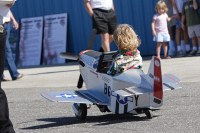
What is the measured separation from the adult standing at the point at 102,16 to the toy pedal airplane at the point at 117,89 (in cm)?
437

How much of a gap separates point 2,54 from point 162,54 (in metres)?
10.8

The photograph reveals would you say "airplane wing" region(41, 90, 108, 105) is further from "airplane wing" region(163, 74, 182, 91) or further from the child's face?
the child's face

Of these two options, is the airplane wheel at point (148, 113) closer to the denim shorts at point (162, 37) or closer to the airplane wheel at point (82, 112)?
the airplane wheel at point (82, 112)

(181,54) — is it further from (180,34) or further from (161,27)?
(161,27)

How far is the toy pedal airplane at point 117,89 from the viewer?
24.3 ft

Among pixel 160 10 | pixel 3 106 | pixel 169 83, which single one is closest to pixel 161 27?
pixel 160 10

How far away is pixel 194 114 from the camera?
7.84 m

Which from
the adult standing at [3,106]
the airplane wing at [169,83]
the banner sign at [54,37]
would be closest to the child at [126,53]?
the airplane wing at [169,83]

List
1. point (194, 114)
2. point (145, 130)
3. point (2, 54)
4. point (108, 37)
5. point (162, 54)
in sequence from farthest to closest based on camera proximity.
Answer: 1. point (162, 54)
2. point (108, 37)
3. point (194, 114)
4. point (145, 130)
5. point (2, 54)

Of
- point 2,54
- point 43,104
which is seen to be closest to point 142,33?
point 43,104

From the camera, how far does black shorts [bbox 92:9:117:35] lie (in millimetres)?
13125

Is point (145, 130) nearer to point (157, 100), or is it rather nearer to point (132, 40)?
point (157, 100)

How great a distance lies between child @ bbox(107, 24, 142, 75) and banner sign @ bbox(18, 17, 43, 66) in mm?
11039

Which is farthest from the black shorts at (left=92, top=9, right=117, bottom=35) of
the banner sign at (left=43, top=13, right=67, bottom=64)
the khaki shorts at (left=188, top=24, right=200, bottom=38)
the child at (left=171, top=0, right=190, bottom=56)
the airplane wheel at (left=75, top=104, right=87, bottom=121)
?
the banner sign at (left=43, top=13, right=67, bottom=64)
